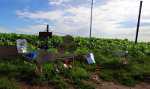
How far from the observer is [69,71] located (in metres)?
11.2

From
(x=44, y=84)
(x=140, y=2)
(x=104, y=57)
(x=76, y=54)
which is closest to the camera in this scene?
(x=44, y=84)

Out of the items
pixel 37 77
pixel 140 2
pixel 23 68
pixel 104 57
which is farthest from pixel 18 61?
pixel 140 2

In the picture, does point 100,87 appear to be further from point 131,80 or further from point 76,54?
point 76,54

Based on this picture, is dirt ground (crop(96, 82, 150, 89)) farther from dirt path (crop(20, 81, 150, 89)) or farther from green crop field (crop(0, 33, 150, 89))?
green crop field (crop(0, 33, 150, 89))

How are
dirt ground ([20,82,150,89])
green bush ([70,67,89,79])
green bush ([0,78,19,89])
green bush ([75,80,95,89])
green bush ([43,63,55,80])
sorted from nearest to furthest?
1. green bush ([0,78,19,89])
2. dirt ground ([20,82,150,89])
3. green bush ([75,80,95,89])
4. green bush ([43,63,55,80])
5. green bush ([70,67,89,79])

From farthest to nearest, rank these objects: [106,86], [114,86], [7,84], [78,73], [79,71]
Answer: [79,71] < [78,73] < [114,86] < [106,86] < [7,84]

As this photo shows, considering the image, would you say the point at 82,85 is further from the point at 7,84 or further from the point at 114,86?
the point at 7,84

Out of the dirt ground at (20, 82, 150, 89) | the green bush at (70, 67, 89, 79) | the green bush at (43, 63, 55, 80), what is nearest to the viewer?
the dirt ground at (20, 82, 150, 89)

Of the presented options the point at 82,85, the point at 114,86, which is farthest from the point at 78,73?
the point at 114,86

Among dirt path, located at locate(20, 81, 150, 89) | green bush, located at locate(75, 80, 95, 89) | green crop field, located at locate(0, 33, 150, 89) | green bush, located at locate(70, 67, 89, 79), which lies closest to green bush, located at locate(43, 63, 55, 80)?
green crop field, located at locate(0, 33, 150, 89)

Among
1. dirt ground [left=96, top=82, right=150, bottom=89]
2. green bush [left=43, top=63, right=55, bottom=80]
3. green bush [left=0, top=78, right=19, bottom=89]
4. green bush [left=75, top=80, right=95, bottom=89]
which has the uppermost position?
green bush [left=43, top=63, right=55, bottom=80]

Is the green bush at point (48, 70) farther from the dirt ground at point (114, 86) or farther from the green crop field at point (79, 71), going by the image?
the dirt ground at point (114, 86)

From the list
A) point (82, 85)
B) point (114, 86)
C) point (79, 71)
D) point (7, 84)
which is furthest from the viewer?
point (79, 71)

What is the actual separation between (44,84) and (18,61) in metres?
1.99
